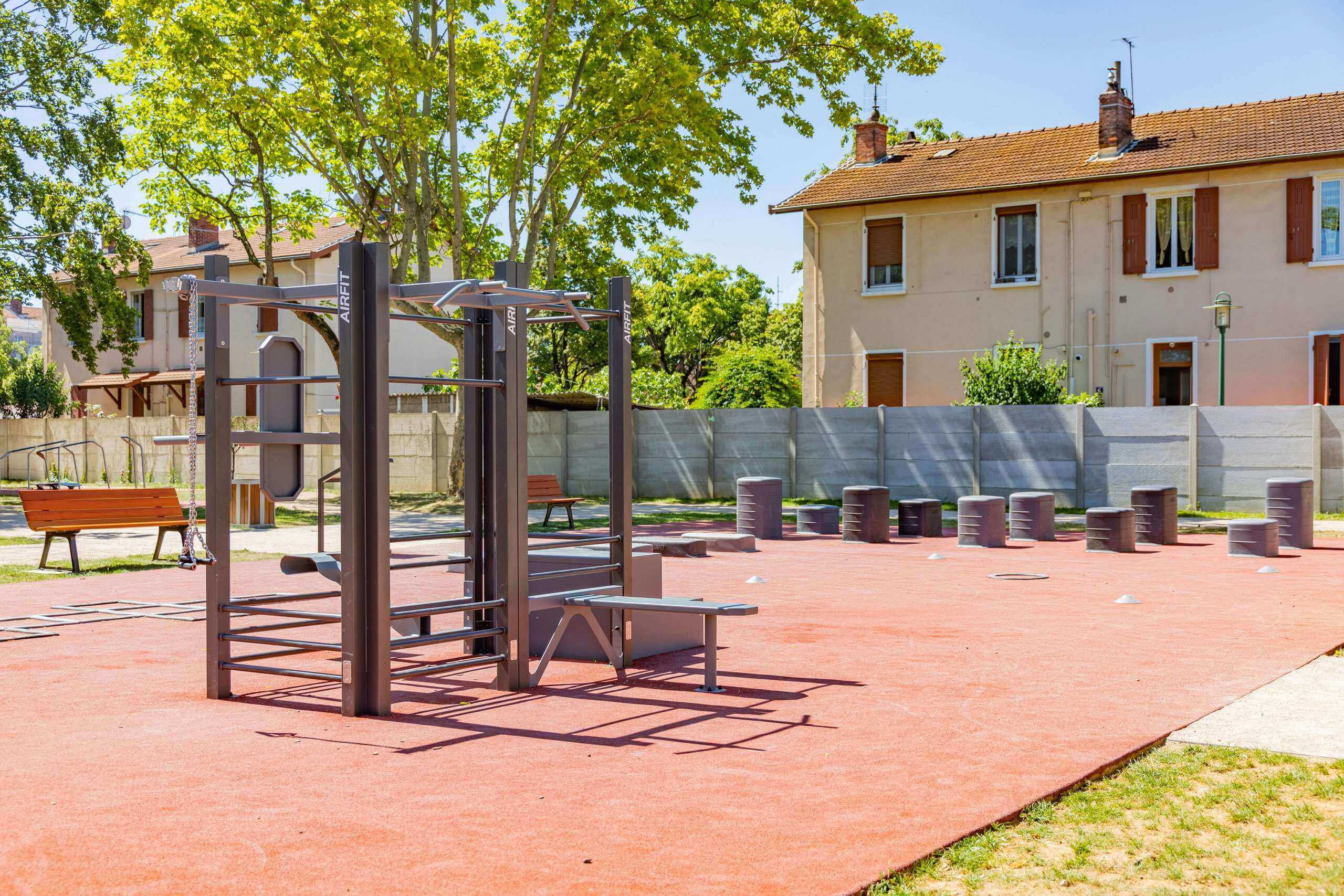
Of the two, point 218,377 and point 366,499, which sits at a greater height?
point 218,377

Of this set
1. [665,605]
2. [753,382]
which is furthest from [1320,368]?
[665,605]

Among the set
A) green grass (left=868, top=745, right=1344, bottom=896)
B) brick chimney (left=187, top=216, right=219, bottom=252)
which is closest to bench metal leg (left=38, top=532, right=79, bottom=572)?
green grass (left=868, top=745, right=1344, bottom=896)

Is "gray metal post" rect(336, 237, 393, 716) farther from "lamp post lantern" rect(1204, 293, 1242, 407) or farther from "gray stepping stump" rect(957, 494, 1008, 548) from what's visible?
"lamp post lantern" rect(1204, 293, 1242, 407)

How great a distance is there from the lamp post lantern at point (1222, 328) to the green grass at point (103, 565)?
1784 cm

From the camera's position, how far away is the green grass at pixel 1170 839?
14.3 ft

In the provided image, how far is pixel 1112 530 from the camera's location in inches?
687

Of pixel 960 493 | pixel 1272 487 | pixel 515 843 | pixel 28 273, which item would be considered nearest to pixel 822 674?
pixel 515 843

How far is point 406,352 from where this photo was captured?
4831cm

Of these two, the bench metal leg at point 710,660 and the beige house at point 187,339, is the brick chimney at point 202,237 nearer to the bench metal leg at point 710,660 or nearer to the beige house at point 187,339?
the beige house at point 187,339

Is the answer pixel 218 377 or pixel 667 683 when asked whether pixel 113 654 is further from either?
pixel 667 683

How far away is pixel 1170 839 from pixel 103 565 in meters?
13.7

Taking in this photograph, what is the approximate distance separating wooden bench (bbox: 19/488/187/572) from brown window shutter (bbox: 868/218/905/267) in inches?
804

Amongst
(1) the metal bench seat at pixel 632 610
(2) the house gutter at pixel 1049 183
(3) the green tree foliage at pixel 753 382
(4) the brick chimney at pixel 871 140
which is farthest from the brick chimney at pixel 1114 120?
(1) the metal bench seat at pixel 632 610

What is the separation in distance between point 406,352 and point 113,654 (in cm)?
3986
